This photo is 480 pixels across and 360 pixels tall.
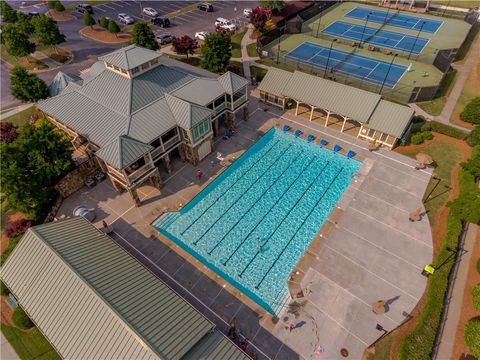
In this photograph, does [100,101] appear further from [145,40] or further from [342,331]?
[342,331]

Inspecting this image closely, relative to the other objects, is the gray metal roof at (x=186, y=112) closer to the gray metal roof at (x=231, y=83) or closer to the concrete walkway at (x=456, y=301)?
the gray metal roof at (x=231, y=83)

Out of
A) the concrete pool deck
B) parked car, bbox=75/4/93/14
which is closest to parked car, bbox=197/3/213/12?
parked car, bbox=75/4/93/14

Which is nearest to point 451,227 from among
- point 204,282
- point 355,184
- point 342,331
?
point 355,184

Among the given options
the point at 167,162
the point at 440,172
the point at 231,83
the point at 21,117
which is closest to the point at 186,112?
the point at 167,162

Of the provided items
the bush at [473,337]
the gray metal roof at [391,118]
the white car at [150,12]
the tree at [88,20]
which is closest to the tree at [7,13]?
the tree at [88,20]

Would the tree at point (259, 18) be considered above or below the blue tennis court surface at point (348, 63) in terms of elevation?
above
